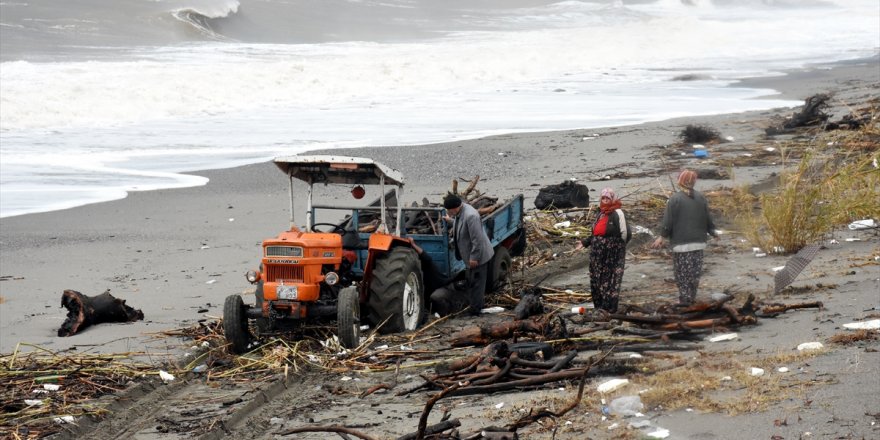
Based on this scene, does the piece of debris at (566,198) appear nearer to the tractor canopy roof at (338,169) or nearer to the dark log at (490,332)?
the tractor canopy roof at (338,169)

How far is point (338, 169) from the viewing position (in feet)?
34.4

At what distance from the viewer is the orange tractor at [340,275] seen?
9922mm

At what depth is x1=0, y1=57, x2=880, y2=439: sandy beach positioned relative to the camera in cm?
712

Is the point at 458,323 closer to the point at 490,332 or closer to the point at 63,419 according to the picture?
the point at 490,332

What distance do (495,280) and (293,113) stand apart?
2153 centimetres

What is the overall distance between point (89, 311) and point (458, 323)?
3808 mm

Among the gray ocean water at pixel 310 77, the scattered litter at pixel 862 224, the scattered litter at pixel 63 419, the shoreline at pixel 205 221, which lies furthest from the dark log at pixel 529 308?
the gray ocean water at pixel 310 77

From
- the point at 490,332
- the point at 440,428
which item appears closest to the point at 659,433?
the point at 440,428

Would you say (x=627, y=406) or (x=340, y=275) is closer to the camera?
(x=627, y=406)

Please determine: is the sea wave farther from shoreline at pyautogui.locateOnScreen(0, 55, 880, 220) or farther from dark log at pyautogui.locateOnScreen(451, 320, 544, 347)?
dark log at pyautogui.locateOnScreen(451, 320, 544, 347)

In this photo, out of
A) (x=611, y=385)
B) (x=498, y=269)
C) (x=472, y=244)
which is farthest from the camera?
(x=498, y=269)

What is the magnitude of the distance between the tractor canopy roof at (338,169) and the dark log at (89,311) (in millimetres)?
2444

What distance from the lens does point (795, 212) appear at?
12664mm

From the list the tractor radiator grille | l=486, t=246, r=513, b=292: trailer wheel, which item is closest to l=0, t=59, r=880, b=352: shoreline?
the tractor radiator grille
